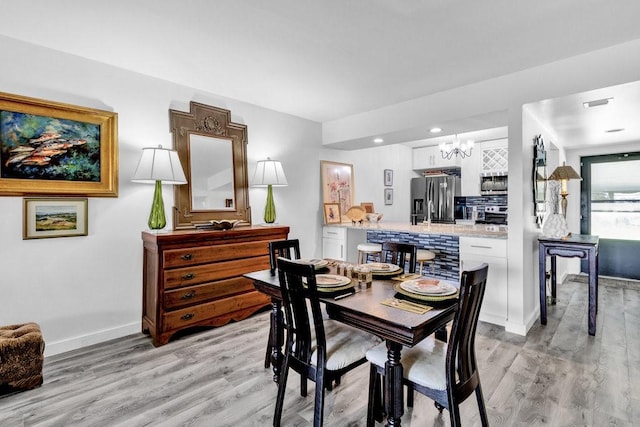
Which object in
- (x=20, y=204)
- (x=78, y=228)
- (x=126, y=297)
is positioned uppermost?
(x=20, y=204)

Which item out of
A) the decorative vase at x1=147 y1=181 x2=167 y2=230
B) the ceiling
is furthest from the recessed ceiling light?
the decorative vase at x1=147 y1=181 x2=167 y2=230

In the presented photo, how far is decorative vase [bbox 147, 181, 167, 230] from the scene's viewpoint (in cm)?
299

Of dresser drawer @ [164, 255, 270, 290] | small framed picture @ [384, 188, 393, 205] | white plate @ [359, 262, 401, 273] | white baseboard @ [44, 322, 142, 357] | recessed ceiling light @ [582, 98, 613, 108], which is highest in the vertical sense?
recessed ceiling light @ [582, 98, 613, 108]

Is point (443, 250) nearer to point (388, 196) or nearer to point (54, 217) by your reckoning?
point (388, 196)

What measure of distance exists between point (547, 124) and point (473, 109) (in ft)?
3.86

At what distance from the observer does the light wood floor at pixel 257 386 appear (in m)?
1.89

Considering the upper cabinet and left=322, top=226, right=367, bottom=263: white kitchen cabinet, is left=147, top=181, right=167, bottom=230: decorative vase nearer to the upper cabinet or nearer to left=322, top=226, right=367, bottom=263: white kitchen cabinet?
left=322, top=226, right=367, bottom=263: white kitchen cabinet

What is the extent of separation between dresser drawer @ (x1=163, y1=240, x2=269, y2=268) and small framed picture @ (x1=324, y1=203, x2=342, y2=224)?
1.48 meters

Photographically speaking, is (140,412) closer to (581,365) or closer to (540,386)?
(540,386)

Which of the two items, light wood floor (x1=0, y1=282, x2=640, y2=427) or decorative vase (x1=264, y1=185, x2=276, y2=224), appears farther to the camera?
decorative vase (x1=264, y1=185, x2=276, y2=224)

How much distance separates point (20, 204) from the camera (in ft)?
8.34

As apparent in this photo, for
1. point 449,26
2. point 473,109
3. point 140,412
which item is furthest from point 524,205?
point 140,412

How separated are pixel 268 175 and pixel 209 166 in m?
0.67

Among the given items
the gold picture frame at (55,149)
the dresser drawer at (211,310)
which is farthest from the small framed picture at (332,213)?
the gold picture frame at (55,149)
